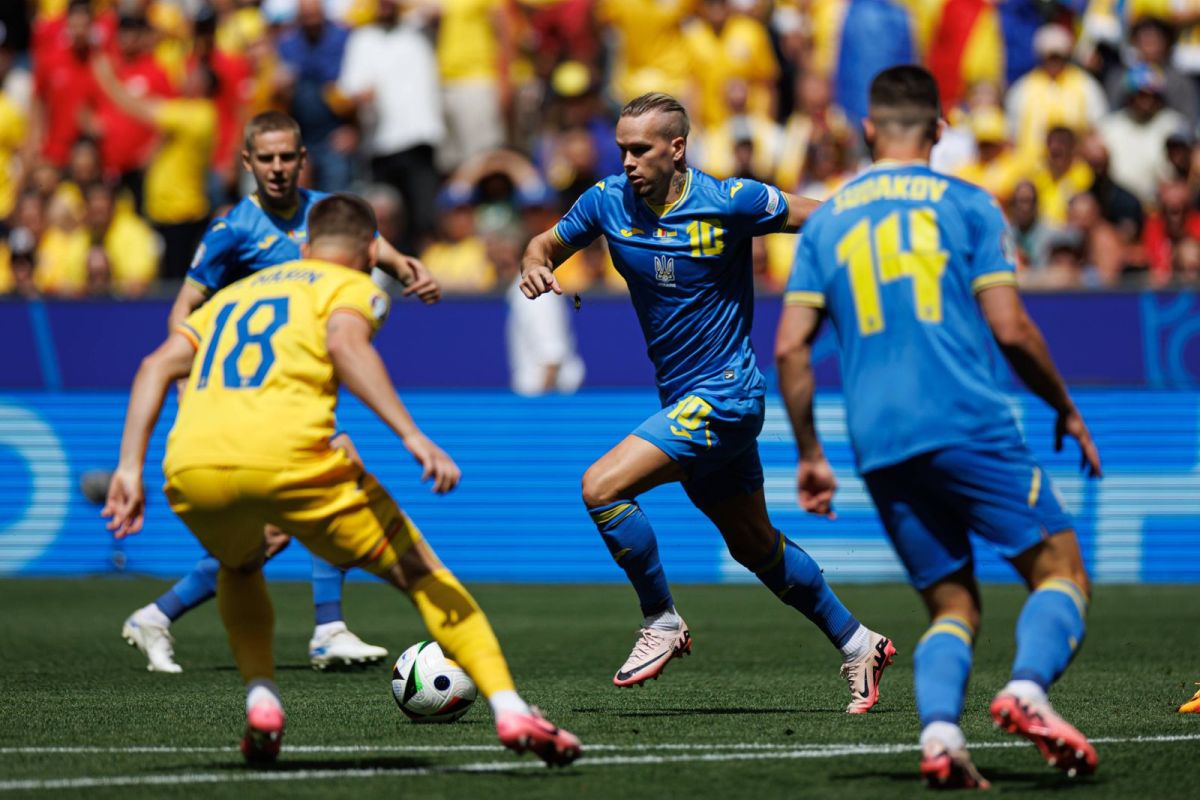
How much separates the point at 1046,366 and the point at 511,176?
12.7 meters

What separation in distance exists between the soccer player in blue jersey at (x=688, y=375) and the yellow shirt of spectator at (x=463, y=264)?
28.6ft

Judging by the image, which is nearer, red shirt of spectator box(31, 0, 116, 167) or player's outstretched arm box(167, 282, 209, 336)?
player's outstretched arm box(167, 282, 209, 336)

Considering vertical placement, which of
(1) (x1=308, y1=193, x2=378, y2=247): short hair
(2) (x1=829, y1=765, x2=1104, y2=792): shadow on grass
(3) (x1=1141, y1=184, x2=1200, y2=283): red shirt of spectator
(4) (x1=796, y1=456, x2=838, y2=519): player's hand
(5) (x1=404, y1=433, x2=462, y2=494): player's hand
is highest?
(1) (x1=308, y1=193, x2=378, y2=247): short hair

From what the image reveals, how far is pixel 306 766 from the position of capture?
6.46m

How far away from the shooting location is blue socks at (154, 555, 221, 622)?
10.1 metres

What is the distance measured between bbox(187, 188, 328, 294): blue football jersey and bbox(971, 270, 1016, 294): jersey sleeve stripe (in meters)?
4.32

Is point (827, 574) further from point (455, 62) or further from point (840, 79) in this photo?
point (455, 62)

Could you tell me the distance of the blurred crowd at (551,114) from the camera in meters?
17.1

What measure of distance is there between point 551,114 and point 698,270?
10.9 m

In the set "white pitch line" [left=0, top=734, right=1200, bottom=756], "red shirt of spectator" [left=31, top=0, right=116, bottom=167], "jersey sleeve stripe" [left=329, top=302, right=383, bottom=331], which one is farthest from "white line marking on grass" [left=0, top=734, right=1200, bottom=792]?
"red shirt of spectator" [left=31, top=0, right=116, bottom=167]

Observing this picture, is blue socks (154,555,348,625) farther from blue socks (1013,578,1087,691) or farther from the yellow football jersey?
blue socks (1013,578,1087,691)

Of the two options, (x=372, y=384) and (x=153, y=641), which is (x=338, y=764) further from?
(x=153, y=641)

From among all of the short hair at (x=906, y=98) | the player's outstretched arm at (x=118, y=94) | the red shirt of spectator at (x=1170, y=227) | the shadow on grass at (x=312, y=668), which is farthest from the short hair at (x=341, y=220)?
the player's outstretched arm at (x=118, y=94)


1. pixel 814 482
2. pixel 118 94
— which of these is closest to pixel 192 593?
pixel 814 482
